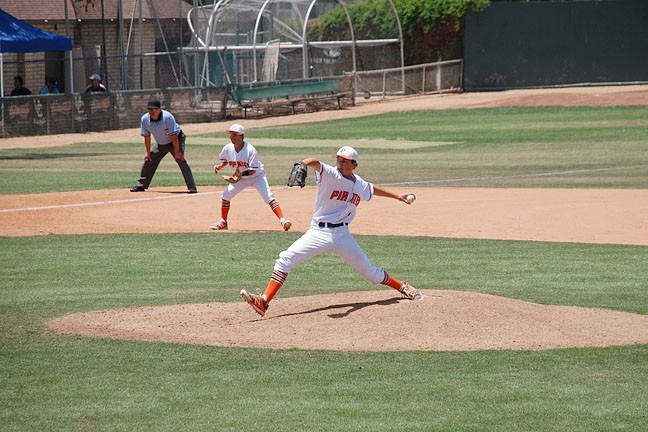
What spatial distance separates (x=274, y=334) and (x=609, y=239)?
28.2ft

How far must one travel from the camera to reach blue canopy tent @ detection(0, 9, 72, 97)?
33.5 meters

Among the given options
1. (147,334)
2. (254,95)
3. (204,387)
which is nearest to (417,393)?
(204,387)

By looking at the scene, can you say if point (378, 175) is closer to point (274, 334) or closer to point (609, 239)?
point (609, 239)

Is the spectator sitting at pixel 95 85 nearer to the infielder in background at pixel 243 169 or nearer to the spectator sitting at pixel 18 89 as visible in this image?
the spectator sitting at pixel 18 89

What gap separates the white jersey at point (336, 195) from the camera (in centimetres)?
1024

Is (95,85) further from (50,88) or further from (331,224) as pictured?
(331,224)

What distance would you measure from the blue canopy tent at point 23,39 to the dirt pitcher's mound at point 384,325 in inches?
962

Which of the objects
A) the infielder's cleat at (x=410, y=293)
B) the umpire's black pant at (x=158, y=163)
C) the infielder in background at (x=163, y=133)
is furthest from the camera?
the umpire's black pant at (x=158, y=163)

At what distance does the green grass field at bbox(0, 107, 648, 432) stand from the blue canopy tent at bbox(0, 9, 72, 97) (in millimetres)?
9620

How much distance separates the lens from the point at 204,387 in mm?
8211

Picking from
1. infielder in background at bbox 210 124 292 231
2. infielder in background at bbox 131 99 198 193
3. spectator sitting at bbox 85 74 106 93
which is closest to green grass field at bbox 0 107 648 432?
infielder in background at bbox 210 124 292 231

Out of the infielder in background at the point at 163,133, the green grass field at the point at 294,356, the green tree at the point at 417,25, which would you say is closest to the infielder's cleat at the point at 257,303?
the green grass field at the point at 294,356

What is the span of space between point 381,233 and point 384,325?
7764 mm

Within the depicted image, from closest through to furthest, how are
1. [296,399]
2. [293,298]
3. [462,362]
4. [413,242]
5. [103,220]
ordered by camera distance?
[296,399], [462,362], [293,298], [413,242], [103,220]
